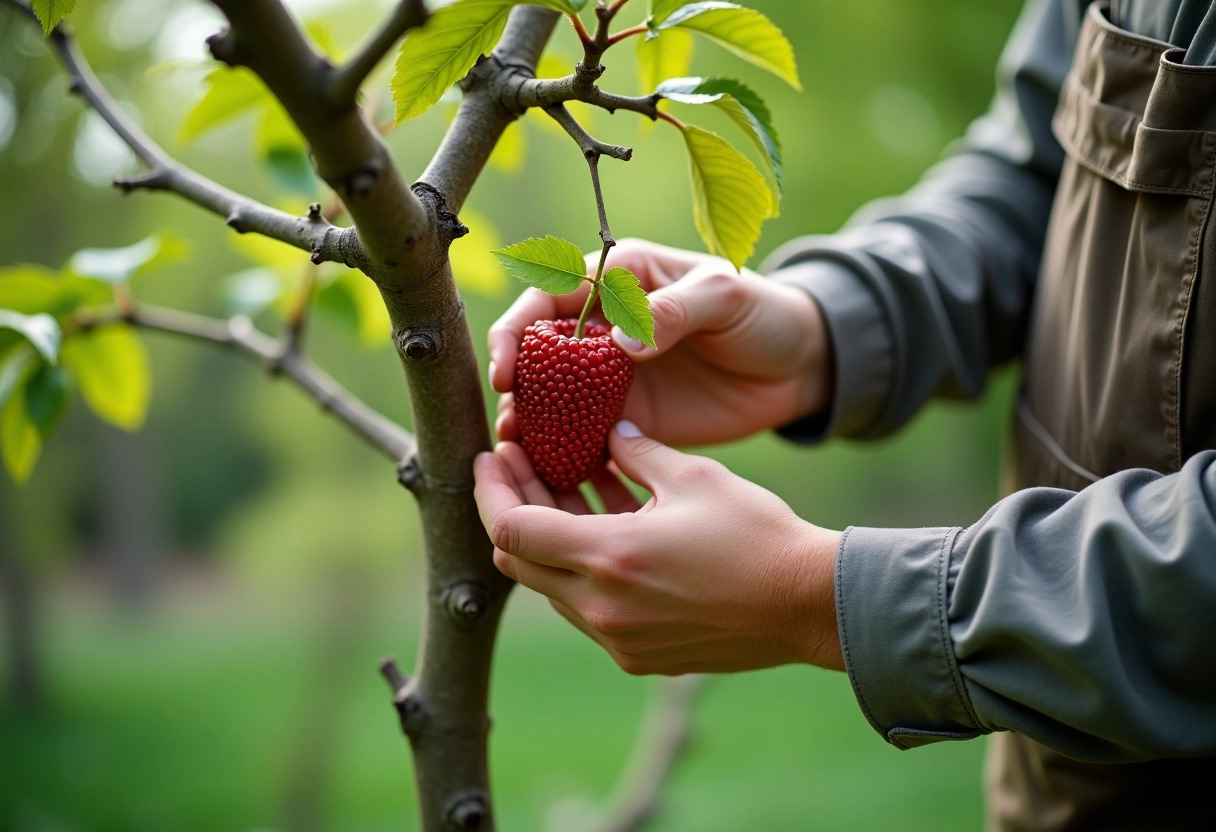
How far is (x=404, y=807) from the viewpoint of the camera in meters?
1.44

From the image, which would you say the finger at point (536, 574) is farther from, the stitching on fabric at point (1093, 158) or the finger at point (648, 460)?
the stitching on fabric at point (1093, 158)

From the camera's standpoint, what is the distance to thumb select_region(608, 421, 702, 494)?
47 cm

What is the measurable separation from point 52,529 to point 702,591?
1316 mm

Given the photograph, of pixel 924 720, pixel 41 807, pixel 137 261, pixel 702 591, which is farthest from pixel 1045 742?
pixel 41 807

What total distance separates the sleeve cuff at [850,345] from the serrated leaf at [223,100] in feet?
1.16

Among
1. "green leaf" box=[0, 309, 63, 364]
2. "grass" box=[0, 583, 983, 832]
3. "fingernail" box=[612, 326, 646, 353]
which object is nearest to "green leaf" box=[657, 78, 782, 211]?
"fingernail" box=[612, 326, 646, 353]

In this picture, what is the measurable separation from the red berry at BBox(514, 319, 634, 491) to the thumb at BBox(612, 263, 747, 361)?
2 cm

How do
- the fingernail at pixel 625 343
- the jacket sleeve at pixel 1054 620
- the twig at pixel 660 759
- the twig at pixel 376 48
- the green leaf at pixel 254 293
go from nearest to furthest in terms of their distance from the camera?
the twig at pixel 376 48, the jacket sleeve at pixel 1054 620, the fingernail at pixel 625 343, the green leaf at pixel 254 293, the twig at pixel 660 759

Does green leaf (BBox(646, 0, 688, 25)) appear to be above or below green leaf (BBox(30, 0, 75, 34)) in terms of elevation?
above

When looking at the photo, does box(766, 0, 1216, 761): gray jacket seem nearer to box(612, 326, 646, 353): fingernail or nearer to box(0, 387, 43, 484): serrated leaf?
box(612, 326, 646, 353): fingernail

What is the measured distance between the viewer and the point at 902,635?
413mm

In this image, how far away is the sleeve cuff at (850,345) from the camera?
24.8 inches

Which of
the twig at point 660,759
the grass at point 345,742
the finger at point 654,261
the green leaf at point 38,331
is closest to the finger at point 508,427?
the finger at point 654,261

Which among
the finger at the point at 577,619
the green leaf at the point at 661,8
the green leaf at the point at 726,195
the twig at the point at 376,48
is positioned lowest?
the finger at the point at 577,619
